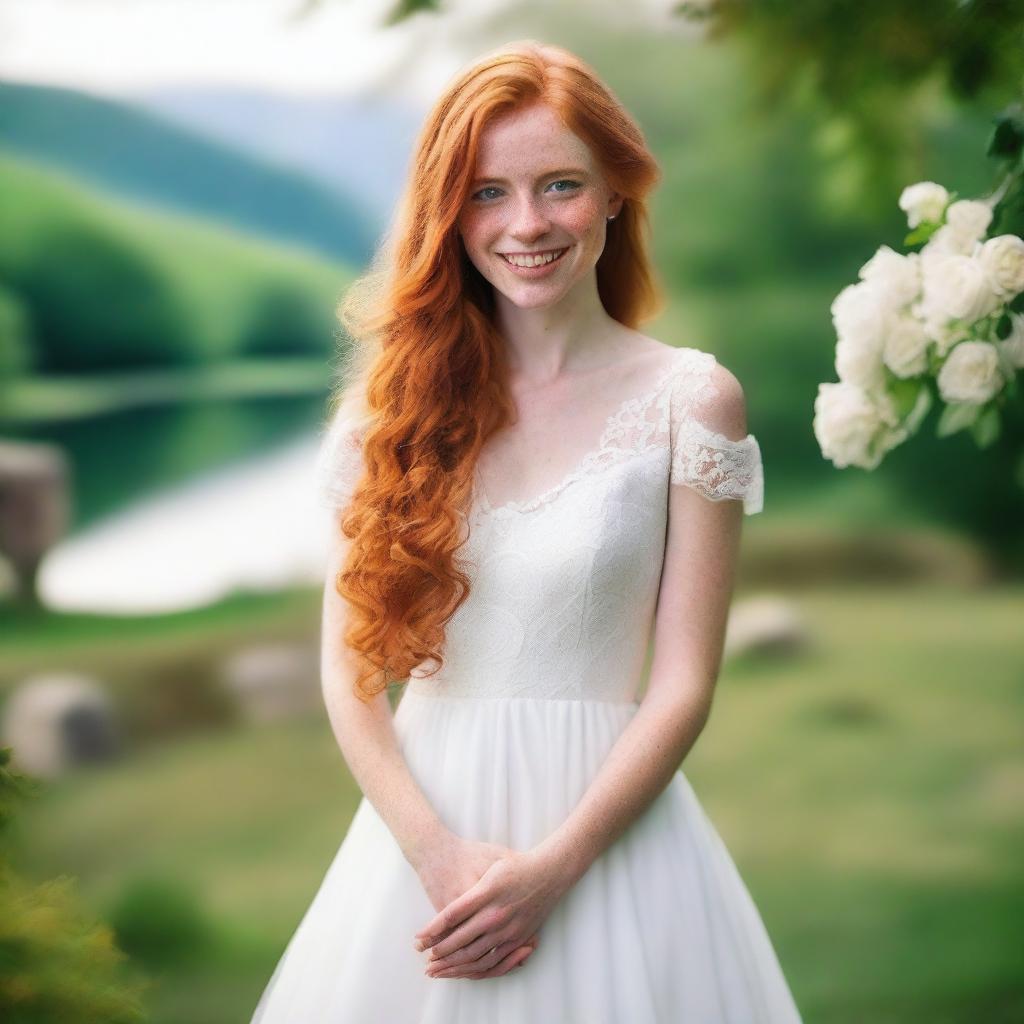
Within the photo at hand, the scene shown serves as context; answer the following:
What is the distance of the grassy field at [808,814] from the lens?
13.1ft

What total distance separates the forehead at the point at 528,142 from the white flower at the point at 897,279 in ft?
1.16

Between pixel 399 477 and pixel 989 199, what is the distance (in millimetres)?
711

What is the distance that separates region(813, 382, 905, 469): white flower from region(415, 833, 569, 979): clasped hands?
1.77 feet

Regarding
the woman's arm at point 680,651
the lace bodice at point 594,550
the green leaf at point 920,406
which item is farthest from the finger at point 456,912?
the green leaf at point 920,406

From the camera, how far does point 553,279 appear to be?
157 centimetres

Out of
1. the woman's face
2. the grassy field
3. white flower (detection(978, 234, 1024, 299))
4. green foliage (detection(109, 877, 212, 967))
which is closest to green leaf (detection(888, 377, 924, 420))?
white flower (detection(978, 234, 1024, 299))

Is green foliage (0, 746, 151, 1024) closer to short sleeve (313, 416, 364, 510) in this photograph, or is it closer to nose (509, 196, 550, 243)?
short sleeve (313, 416, 364, 510)

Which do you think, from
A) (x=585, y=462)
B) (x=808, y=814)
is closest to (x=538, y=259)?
(x=585, y=462)

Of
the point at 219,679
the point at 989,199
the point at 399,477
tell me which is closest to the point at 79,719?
the point at 219,679

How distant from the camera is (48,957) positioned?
4.42 ft

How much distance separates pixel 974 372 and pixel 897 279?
14 cm

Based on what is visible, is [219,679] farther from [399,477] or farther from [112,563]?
[399,477]

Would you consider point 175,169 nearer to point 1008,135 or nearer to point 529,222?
point 529,222

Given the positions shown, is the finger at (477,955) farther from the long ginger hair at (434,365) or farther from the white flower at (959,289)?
the white flower at (959,289)
